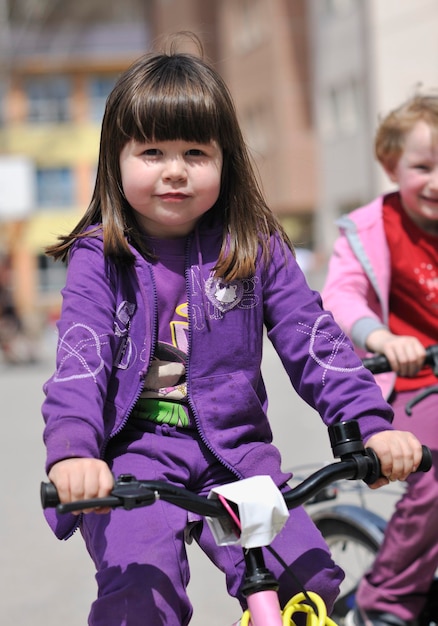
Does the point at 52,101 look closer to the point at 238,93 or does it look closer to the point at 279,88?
the point at 238,93

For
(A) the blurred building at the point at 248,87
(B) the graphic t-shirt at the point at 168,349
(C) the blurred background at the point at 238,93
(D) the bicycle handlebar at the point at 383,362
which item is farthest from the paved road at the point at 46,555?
(C) the blurred background at the point at 238,93

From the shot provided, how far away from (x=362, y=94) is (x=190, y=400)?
2692 cm

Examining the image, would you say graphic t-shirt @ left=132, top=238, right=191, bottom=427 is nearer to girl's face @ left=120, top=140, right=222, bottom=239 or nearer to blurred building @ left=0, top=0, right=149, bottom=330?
girl's face @ left=120, top=140, right=222, bottom=239

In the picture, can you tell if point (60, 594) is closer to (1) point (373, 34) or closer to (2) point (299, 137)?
(1) point (373, 34)

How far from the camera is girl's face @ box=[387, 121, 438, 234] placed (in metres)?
3.50

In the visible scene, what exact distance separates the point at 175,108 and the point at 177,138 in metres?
0.07

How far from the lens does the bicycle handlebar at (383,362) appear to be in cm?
308

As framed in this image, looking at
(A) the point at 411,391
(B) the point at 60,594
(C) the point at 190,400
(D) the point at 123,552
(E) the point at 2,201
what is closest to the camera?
(D) the point at 123,552

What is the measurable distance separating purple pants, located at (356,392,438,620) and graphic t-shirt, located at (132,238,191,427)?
3.28 ft

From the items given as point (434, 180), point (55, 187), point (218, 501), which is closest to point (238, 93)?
point (55, 187)

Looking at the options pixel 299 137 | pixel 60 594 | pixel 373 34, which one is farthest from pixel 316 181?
pixel 60 594

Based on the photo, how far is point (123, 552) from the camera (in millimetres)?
2285

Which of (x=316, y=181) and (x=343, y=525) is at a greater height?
(x=316, y=181)

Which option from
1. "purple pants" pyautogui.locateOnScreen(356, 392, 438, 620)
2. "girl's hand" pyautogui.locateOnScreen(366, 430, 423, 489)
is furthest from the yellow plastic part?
"purple pants" pyautogui.locateOnScreen(356, 392, 438, 620)
